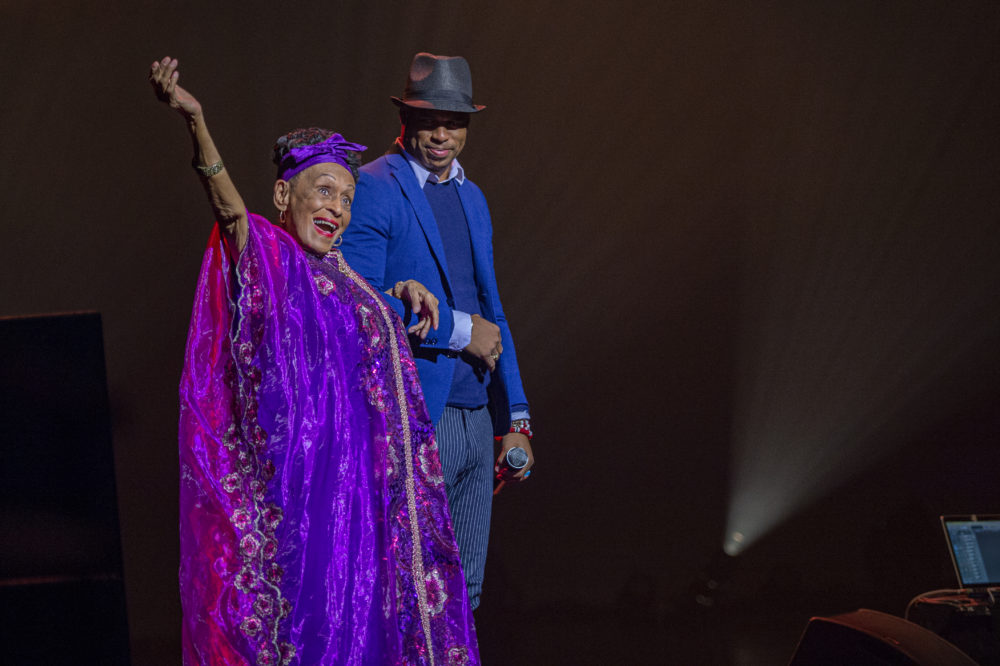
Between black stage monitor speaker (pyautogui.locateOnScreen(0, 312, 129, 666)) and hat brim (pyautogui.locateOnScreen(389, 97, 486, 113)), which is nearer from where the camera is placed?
black stage monitor speaker (pyautogui.locateOnScreen(0, 312, 129, 666))

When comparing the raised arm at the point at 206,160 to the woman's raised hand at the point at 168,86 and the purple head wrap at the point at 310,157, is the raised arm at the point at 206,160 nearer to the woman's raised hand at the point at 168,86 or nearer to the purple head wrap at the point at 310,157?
the woman's raised hand at the point at 168,86

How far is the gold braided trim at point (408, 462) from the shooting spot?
1.29m

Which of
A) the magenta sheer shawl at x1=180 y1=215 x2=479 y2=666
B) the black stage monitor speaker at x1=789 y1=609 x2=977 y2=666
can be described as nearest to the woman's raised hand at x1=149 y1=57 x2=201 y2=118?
the magenta sheer shawl at x1=180 y1=215 x2=479 y2=666

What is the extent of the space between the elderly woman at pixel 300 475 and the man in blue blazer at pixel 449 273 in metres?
0.14

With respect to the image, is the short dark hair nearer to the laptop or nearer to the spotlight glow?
the laptop

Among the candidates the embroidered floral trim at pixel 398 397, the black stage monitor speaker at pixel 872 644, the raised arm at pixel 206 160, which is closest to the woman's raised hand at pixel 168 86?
the raised arm at pixel 206 160

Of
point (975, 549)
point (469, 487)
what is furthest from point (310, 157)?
point (975, 549)

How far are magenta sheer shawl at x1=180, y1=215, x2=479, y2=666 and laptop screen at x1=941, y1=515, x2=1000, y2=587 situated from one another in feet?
6.03

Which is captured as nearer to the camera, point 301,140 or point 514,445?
point 301,140

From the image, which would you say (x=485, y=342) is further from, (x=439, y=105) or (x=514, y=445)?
(x=439, y=105)

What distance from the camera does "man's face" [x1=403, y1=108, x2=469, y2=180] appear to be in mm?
1634

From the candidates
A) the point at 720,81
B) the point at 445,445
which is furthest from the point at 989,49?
the point at 445,445

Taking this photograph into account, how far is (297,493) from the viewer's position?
4.13ft

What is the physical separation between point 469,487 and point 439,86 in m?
0.74
